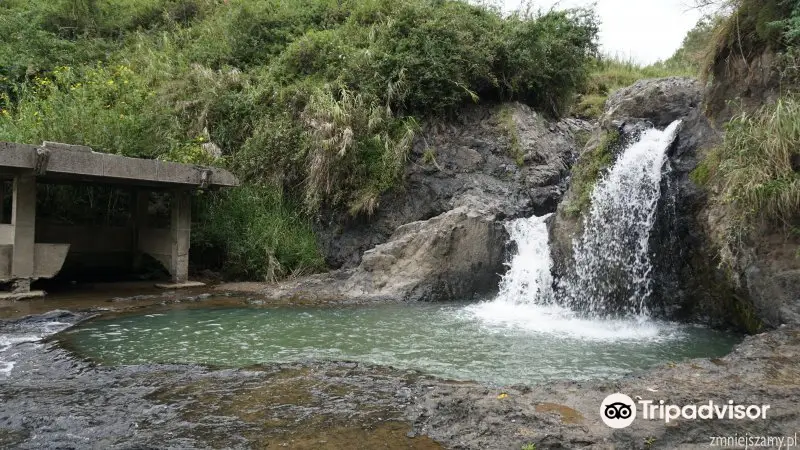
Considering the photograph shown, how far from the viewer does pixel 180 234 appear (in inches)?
423

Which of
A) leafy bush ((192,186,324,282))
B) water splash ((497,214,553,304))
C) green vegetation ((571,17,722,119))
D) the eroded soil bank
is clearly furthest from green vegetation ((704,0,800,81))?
leafy bush ((192,186,324,282))

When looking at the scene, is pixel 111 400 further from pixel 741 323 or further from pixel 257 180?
pixel 257 180

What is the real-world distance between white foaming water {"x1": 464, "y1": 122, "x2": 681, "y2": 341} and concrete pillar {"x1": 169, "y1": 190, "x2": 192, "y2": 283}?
18.1 ft

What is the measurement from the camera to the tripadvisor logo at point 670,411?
3.59 meters

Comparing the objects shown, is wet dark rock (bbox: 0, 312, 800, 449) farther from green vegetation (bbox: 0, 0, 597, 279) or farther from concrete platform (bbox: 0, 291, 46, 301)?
green vegetation (bbox: 0, 0, 597, 279)

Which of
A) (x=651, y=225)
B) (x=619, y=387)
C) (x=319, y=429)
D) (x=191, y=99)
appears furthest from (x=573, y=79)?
(x=319, y=429)

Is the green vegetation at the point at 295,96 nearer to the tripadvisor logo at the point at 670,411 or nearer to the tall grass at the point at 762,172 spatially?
the tall grass at the point at 762,172

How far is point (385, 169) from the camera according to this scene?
38.8 ft

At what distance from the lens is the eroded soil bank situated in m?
3.48

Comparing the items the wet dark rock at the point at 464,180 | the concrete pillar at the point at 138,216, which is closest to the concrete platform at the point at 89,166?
the concrete pillar at the point at 138,216

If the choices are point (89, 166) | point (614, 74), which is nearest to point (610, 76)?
point (614, 74)

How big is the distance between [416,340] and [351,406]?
2551mm

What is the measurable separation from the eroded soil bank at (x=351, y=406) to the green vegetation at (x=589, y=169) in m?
4.28

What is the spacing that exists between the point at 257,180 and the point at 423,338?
6990 millimetres
